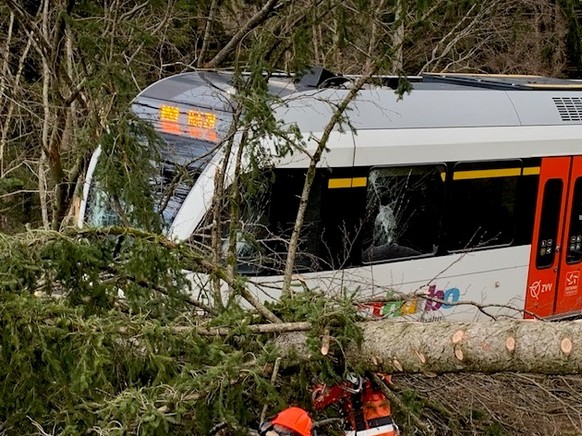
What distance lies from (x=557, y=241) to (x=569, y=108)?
1.47 metres

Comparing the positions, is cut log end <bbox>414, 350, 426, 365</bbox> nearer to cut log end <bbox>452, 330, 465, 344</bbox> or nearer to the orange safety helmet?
cut log end <bbox>452, 330, 465, 344</bbox>

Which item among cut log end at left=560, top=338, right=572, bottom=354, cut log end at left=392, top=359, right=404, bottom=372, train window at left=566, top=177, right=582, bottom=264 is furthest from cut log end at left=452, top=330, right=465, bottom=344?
train window at left=566, top=177, right=582, bottom=264

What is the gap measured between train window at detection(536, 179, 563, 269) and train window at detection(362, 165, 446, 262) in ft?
4.72

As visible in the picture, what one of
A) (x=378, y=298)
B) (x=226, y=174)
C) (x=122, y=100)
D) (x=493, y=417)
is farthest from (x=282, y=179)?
(x=493, y=417)

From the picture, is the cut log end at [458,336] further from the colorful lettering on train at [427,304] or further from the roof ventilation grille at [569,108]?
the roof ventilation grille at [569,108]

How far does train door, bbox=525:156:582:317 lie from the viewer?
346 inches

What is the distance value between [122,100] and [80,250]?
2340 millimetres

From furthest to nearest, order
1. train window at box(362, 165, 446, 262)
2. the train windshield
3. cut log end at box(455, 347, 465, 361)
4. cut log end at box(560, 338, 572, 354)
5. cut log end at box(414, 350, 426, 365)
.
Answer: train window at box(362, 165, 446, 262), the train windshield, cut log end at box(414, 350, 426, 365), cut log end at box(455, 347, 465, 361), cut log end at box(560, 338, 572, 354)

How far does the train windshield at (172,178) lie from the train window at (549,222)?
→ 12.5ft

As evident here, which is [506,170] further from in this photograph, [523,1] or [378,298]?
[523,1]

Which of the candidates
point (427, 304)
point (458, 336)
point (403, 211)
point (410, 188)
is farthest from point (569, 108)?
point (458, 336)

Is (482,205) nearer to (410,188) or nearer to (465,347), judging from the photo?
(410,188)

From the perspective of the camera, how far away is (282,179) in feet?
22.4

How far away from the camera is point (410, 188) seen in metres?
7.75
